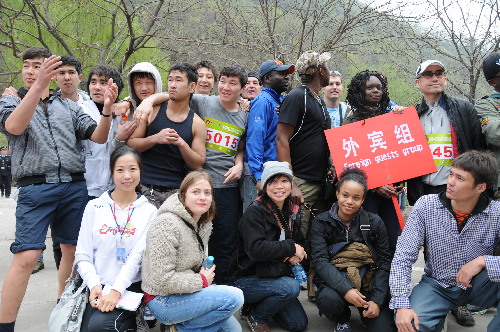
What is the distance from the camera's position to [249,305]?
3.72m

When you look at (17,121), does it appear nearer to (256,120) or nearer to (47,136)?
(47,136)

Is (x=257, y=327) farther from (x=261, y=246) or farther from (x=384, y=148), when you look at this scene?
(x=384, y=148)

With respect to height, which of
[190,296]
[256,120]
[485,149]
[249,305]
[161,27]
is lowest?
[249,305]

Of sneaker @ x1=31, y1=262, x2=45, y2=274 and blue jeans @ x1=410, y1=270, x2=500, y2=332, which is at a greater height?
blue jeans @ x1=410, y1=270, x2=500, y2=332

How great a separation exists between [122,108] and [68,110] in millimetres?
437

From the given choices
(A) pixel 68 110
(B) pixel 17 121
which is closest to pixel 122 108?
(A) pixel 68 110

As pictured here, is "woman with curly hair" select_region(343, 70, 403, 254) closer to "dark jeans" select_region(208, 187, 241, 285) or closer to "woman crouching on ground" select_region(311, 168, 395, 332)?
"woman crouching on ground" select_region(311, 168, 395, 332)

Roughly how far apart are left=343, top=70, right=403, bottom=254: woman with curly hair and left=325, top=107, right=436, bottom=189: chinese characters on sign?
10 centimetres

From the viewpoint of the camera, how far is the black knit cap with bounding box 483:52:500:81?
382 cm

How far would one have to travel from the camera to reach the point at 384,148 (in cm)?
398

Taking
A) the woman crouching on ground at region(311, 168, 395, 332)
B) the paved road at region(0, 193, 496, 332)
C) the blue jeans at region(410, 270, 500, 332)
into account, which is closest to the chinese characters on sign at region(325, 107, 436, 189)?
the woman crouching on ground at region(311, 168, 395, 332)

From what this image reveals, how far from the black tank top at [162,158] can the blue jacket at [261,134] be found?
0.58 meters

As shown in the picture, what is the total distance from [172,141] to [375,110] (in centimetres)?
187

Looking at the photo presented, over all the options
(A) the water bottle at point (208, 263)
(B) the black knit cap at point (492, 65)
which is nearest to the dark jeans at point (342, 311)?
(A) the water bottle at point (208, 263)
